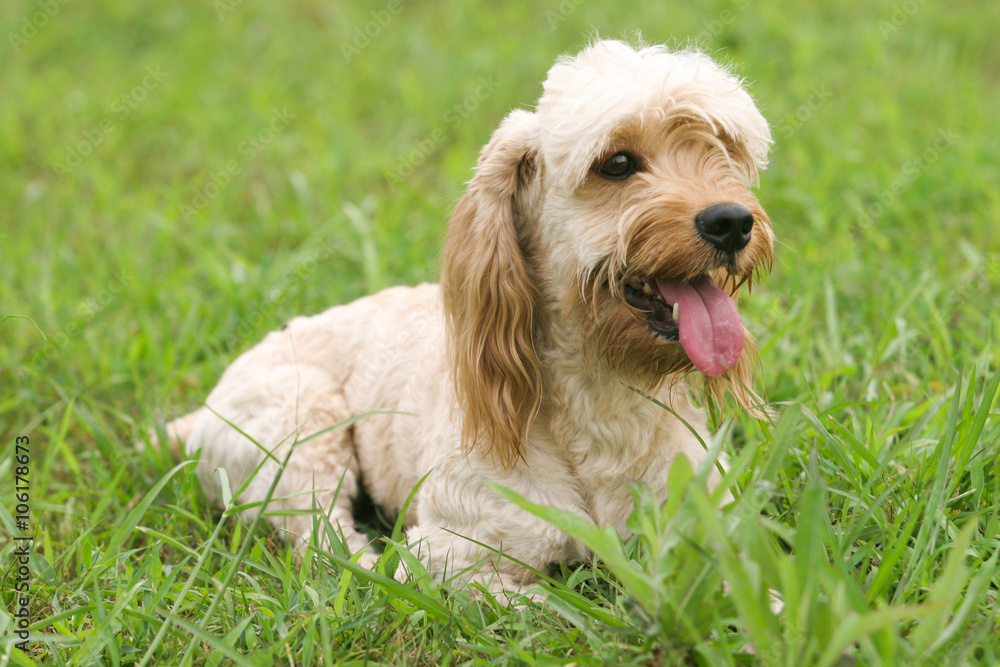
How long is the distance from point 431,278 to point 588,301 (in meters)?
2.64

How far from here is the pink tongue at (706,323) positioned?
258 cm

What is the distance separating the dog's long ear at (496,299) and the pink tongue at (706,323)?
49cm

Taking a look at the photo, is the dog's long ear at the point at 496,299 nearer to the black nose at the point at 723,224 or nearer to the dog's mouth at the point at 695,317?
the dog's mouth at the point at 695,317

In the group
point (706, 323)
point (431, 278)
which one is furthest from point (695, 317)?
point (431, 278)

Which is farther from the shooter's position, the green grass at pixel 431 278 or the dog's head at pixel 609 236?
the dog's head at pixel 609 236

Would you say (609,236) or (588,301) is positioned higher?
(609,236)

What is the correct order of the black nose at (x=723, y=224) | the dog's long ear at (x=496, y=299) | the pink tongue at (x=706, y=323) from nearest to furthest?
1. the black nose at (x=723, y=224)
2. the pink tongue at (x=706, y=323)
3. the dog's long ear at (x=496, y=299)

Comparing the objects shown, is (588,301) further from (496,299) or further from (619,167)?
(619,167)

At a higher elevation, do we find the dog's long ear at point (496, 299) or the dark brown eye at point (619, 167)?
the dark brown eye at point (619, 167)

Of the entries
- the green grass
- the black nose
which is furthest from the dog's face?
the green grass

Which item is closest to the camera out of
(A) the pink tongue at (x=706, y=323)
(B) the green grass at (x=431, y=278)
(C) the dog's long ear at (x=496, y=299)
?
(B) the green grass at (x=431, y=278)

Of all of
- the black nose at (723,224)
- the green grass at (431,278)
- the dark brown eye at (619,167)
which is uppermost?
the dark brown eye at (619,167)

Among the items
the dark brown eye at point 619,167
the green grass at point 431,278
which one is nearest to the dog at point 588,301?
the dark brown eye at point 619,167

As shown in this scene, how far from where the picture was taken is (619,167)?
106 inches
